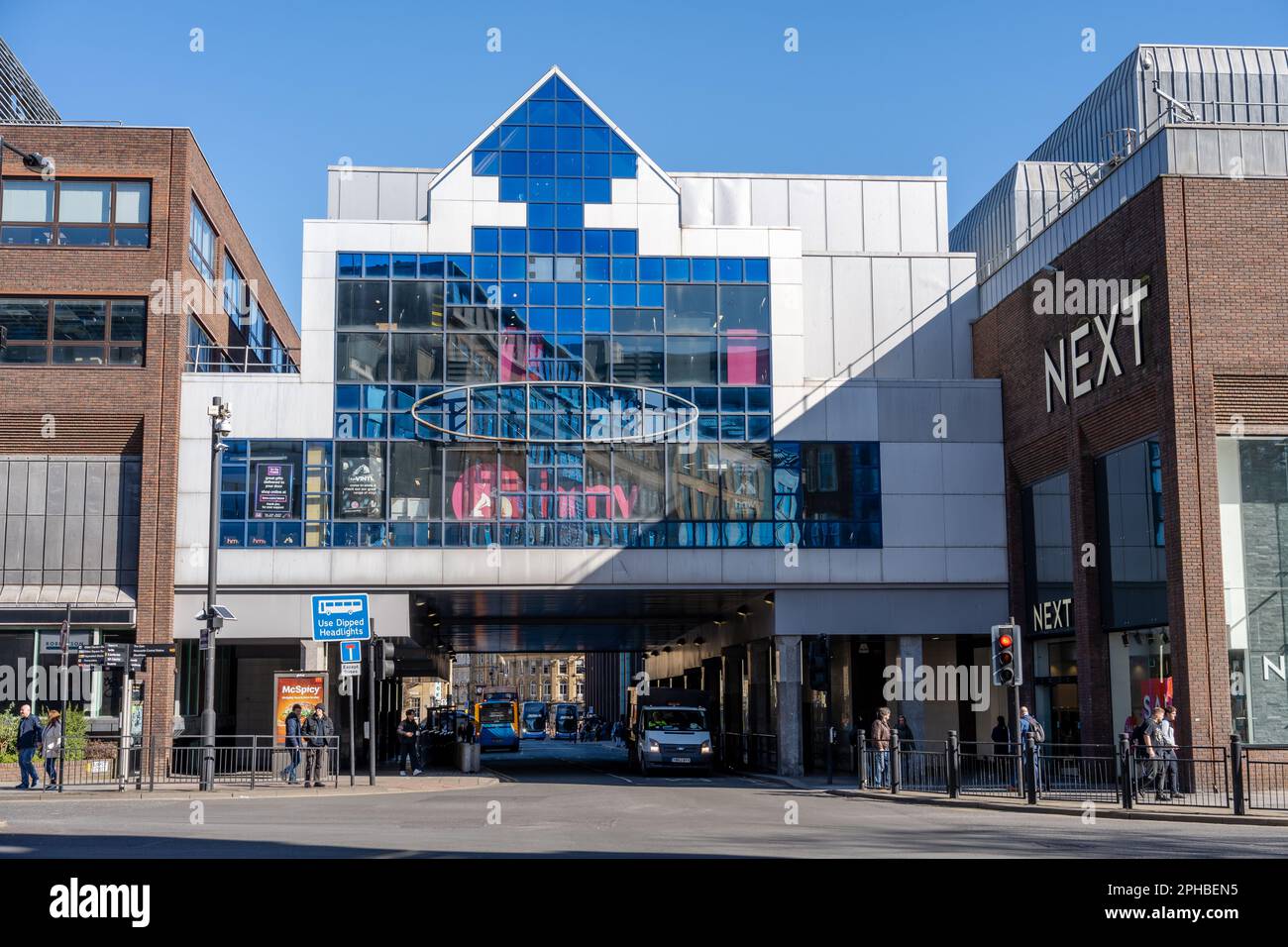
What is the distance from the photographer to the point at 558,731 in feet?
402

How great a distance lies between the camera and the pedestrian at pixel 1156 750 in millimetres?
26061

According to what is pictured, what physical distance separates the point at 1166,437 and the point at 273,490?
23.5 m

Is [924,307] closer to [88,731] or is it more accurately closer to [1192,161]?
[1192,161]

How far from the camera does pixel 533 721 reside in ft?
383

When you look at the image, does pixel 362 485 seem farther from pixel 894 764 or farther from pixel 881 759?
pixel 894 764

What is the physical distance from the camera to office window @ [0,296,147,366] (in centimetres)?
3872

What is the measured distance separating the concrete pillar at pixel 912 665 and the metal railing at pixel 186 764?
16.3 meters

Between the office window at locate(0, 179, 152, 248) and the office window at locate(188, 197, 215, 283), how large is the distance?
60.3 inches

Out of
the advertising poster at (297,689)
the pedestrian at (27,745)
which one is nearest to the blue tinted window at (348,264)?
the advertising poster at (297,689)

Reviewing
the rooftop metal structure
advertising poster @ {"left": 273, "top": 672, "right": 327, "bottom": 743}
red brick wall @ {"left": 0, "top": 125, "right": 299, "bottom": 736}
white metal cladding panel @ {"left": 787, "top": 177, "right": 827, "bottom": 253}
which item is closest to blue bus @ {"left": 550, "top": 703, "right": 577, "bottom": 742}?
white metal cladding panel @ {"left": 787, "top": 177, "right": 827, "bottom": 253}

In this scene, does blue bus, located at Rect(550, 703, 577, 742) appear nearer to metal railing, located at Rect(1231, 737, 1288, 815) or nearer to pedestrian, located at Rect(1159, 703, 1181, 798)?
metal railing, located at Rect(1231, 737, 1288, 815)
